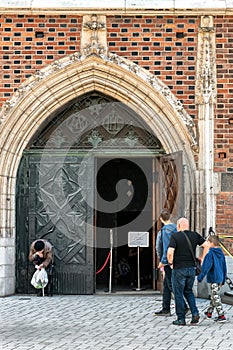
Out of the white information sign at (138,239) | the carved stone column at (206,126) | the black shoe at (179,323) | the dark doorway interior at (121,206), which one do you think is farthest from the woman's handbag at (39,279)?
the dark doorway interior at (121,206)

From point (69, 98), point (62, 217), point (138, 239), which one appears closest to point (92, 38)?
point (69, 98)

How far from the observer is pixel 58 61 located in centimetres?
1343

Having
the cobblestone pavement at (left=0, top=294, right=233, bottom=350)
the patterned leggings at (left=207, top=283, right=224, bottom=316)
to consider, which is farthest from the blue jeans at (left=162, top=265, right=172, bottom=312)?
the patterned leggings at (left=207, top=283, right=224, bottom=316)

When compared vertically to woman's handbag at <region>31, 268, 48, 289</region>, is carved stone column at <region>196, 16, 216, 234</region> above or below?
above

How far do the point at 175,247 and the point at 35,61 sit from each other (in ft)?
15.6

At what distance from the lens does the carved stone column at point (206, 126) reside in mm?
13203

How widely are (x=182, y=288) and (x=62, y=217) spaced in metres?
4.15

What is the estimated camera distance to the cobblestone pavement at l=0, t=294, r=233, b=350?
8656mm

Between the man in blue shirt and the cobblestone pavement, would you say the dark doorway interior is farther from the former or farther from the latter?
the man in blue shirt

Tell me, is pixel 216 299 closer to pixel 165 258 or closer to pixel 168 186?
pixel 165 258

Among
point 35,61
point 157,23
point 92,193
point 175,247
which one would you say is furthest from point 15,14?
point 175,247

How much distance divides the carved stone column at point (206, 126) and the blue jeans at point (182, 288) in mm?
2999

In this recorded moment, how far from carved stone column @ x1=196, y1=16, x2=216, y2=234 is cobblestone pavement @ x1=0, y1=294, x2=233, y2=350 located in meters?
1.48

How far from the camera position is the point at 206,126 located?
13.3m
